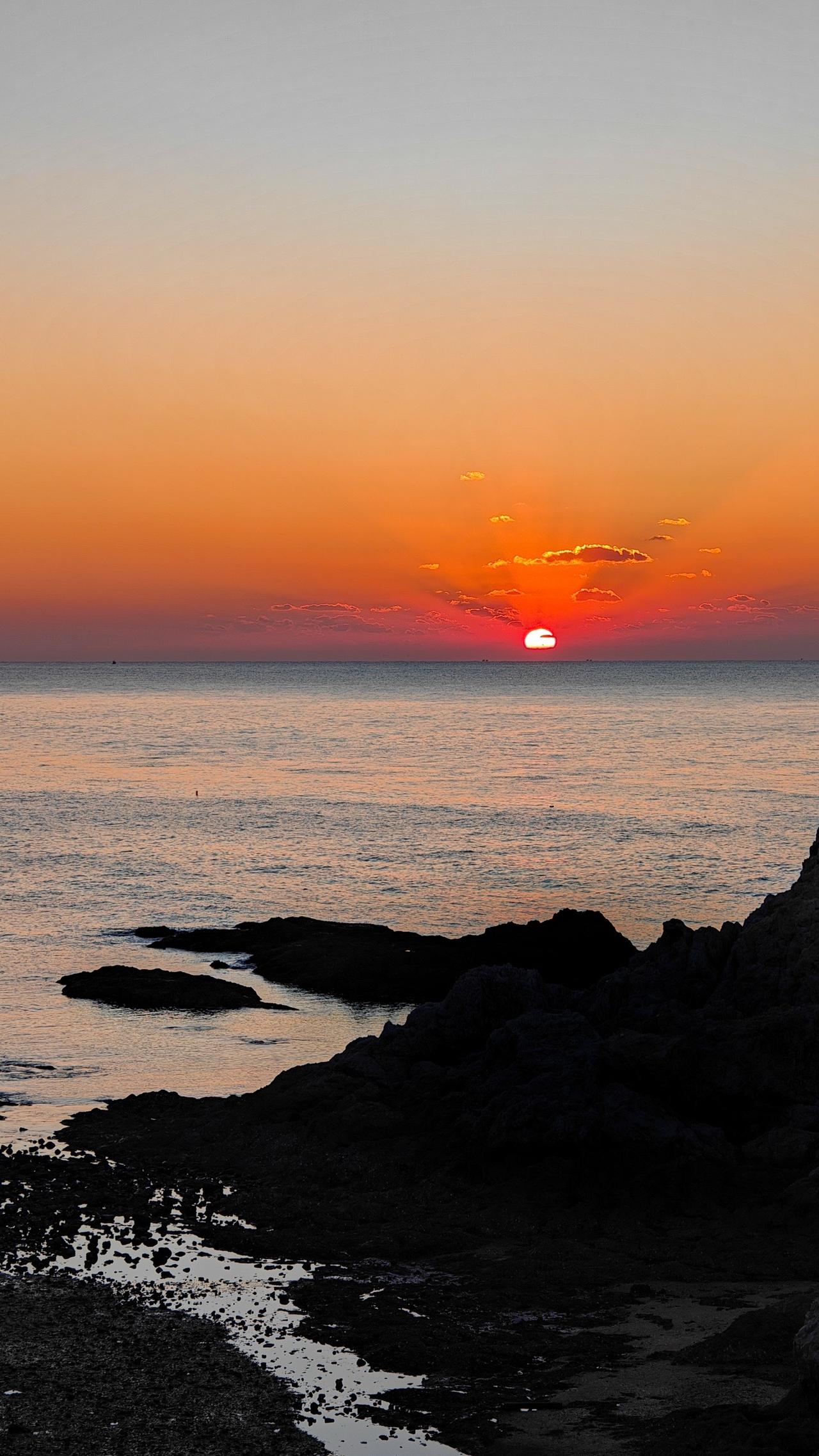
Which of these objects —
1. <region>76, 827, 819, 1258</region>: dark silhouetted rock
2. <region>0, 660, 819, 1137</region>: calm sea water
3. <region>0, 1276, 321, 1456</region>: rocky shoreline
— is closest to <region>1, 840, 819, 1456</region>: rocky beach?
<region>76, 827, 819, 1258</region>: dark silhouetted rock

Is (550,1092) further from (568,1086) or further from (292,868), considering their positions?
(292,868)

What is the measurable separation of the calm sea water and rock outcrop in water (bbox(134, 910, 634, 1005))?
4.70ft

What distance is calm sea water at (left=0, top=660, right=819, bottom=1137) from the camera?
127ft

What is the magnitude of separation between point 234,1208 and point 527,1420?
29.9 ft

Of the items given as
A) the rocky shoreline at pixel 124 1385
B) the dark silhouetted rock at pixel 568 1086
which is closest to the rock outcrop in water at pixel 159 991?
the dark silhouetted rock at pixel 568 1086

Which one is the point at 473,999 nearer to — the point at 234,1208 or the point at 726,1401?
the point at 234,1208

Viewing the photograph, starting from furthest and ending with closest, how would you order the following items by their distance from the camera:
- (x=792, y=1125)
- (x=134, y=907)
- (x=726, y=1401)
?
(x=134, y=907) → (x=792, y=1125) → (x=726, y=1401)

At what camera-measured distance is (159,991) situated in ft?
141

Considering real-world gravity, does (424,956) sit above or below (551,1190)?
above

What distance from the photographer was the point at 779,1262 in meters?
23.0

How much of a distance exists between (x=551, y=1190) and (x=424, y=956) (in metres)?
21.1

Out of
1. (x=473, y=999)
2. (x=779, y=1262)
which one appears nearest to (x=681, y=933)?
(x=473, y=999)

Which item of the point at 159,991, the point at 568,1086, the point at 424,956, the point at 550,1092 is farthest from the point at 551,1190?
the point at 424,956

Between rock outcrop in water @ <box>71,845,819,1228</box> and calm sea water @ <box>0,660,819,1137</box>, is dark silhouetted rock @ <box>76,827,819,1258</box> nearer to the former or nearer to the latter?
rock outcrop in water @ <box>71,845,819,1228</box>
